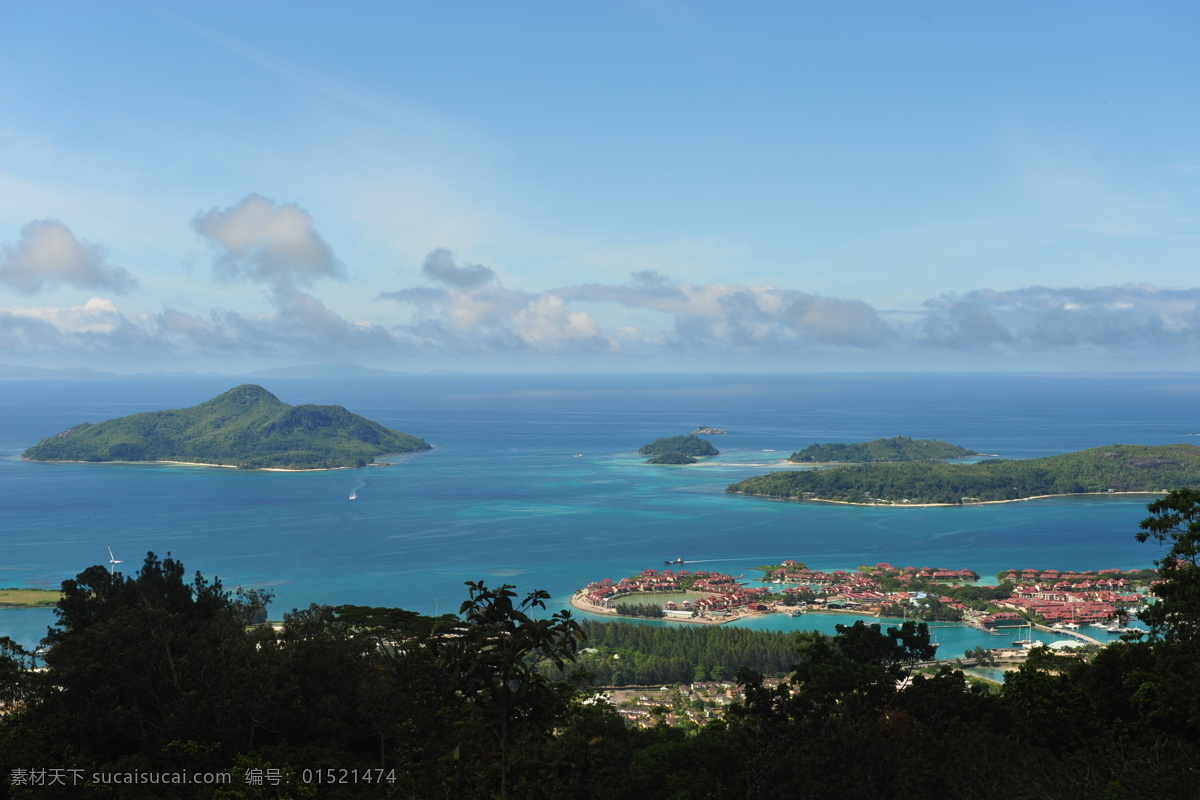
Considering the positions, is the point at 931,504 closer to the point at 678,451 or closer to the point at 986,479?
the point at 986,479

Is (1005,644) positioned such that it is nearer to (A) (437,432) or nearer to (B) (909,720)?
(B) (909,720)

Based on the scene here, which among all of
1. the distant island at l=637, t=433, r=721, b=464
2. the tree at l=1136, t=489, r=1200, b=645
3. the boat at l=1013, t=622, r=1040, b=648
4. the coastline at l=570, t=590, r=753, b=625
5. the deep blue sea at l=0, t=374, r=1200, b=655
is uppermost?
the tree at l=1136, t=489, r=1200, b=645

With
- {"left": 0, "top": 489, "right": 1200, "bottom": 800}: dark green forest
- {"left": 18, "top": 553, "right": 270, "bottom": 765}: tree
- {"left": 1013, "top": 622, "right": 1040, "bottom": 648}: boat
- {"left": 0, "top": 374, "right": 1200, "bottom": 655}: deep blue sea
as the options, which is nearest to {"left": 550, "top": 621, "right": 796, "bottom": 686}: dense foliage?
{"left": 0, "top": 374, "right": 1200, "bottom": 655}: deep blue sea

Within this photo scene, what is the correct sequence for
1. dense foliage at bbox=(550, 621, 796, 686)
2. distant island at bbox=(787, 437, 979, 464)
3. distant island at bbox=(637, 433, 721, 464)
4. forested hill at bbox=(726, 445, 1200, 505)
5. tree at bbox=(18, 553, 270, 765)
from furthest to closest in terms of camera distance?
distant island at bbox=(637, 433, 721, 464) < distant island at bbox=(787, 437, 979, 464) < forested hill at bbox=(726, 445, 1200, 505) < dense foliage at bbox=(550, 621, 796, 686) < tree at bbox=(18, 553, 270, 765)

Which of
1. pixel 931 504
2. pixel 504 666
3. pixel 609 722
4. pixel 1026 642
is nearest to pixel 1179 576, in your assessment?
pixel 609 722

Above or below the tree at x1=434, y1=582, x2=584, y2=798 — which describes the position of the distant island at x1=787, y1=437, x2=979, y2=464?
below

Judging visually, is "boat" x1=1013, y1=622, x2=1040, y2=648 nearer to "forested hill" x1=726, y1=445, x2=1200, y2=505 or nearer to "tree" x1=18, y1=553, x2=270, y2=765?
"tree" x1=18, y1=553, x2=270, y2=765

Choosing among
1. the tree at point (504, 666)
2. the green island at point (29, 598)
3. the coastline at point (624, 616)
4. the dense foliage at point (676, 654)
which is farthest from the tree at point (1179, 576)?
the green island at point (29, 598)
